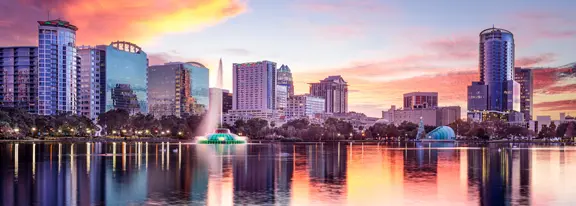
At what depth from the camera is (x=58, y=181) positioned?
127 ft

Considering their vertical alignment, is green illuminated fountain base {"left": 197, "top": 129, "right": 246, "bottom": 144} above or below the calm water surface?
below

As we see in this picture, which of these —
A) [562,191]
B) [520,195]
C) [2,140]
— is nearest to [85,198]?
[520,195]

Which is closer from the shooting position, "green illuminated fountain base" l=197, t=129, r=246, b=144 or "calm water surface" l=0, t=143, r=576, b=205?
"calm water surface" l=0, t=143, r=576, b=205

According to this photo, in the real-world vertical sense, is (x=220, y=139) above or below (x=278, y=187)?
below

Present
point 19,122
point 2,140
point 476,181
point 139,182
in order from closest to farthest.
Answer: point 139,182 → point 476,181 → point 2,140 → point 19,122

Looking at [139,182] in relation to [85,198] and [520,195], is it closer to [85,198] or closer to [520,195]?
[85,198]

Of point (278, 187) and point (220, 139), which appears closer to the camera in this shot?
point (278, 187)

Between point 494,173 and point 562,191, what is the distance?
13.2m

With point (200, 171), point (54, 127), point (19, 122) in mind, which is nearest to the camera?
point (200, 171)

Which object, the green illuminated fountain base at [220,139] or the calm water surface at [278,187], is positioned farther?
the green illuminated fountain base at [220,139]

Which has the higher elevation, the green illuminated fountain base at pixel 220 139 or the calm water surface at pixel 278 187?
the calm water surface at pixel 278 187

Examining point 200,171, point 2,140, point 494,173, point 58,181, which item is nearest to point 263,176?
point 200,171

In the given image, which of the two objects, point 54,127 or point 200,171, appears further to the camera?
point 54,127

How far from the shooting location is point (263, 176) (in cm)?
4425
